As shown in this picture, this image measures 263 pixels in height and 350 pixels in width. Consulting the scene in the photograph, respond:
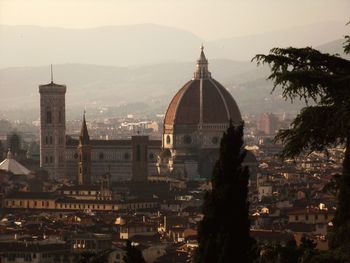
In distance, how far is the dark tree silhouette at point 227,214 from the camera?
49.9ft

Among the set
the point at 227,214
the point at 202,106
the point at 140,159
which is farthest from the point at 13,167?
the point at 227,214

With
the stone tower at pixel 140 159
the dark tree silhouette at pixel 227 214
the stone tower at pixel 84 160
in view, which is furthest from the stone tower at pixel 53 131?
the dark tree silhouette at pixel 227 214

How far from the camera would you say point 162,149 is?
10756cm

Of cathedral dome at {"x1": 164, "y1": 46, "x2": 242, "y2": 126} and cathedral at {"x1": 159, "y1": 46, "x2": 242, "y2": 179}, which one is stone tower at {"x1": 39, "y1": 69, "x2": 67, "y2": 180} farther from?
cathedral dome at {"x1": 164, "y1": 46, "x2": 242, "y2": 126}

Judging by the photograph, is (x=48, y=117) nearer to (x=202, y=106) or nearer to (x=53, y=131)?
(x=53, y=131)

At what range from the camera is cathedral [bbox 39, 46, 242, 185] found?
346 feet

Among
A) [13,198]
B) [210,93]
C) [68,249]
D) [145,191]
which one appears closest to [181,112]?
[210,93]

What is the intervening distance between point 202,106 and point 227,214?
94.5 m

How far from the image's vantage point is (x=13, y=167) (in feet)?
332

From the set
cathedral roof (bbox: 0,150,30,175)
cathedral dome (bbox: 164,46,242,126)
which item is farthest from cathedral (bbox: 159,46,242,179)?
cathedral roof (bbox: 0,150,30,175)

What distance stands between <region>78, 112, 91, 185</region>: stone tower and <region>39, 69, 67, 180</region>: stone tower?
7.22m

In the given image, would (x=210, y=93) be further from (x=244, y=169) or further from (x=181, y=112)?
(x=244, y=169)

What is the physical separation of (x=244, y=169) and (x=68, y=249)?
38.2 m

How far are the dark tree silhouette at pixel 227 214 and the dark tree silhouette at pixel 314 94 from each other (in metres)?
1.51
